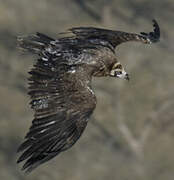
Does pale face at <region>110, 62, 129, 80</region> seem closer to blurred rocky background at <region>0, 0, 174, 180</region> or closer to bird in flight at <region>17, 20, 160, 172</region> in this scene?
bird in flight at <region>17, 20, 160, 172</region>

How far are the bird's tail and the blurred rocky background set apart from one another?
19797mm

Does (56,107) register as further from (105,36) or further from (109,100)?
(109,100)

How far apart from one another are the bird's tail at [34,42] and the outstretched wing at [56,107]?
908 millimetres

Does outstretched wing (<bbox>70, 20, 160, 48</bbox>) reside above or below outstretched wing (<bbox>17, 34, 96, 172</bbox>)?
above

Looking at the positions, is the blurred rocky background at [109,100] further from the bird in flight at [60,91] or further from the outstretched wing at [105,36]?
the bird in flight at [60,91]

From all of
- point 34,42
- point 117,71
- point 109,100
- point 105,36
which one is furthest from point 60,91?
point 109,100

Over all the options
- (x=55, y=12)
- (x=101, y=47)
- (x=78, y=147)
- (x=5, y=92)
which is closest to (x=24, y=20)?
(x=55, y=12)

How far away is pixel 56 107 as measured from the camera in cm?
1404

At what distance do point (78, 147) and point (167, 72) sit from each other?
8.02 meters

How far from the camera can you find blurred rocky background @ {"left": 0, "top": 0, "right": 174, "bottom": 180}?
38.0 m

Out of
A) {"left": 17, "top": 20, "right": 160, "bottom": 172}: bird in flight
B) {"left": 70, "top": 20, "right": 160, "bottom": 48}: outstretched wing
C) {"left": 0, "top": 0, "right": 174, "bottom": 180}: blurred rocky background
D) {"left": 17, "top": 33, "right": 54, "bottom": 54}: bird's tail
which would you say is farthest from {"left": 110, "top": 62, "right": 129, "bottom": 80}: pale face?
{"left": 0, "top": 0, "right": 174, "bottom": 180}: blurred rocky background

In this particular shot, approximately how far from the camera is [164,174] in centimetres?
3825

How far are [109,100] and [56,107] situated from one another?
92.9ft

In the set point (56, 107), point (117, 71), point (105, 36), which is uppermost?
point (105, 36)
